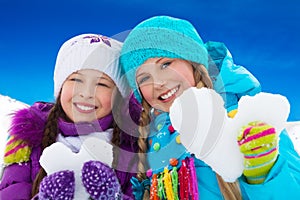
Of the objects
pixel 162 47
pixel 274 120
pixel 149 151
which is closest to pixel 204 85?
pixel 162 47

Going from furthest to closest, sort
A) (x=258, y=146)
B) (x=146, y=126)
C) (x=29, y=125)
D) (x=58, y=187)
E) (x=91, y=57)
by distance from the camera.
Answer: (x=29, y=125) → (x=91, y=57) → (x=146, y=126) → (x=58, y=187) → (x=258, y=146)

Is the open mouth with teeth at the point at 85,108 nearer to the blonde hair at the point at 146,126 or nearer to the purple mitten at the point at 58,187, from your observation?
the blonde hair at the point at 146,126

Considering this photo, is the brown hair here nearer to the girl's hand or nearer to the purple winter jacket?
the purple winter jacket

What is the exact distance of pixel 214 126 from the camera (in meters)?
1.44

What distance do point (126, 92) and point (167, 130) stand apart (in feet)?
1.31

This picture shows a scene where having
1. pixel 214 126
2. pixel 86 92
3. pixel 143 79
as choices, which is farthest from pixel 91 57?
pixel 214 126

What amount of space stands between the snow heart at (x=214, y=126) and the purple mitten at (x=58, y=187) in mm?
494

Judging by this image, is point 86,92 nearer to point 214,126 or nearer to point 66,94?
point 66,94

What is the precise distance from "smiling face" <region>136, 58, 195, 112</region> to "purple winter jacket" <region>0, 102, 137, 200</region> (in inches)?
11.7

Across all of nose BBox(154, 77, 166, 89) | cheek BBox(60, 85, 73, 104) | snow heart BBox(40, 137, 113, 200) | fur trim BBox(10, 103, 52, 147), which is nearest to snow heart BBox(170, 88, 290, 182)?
nose BBox(154, 77, 166, 89)

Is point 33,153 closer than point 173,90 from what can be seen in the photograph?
No

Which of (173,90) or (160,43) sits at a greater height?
(160,43)

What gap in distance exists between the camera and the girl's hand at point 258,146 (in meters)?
1.32

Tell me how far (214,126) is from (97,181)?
50cm
